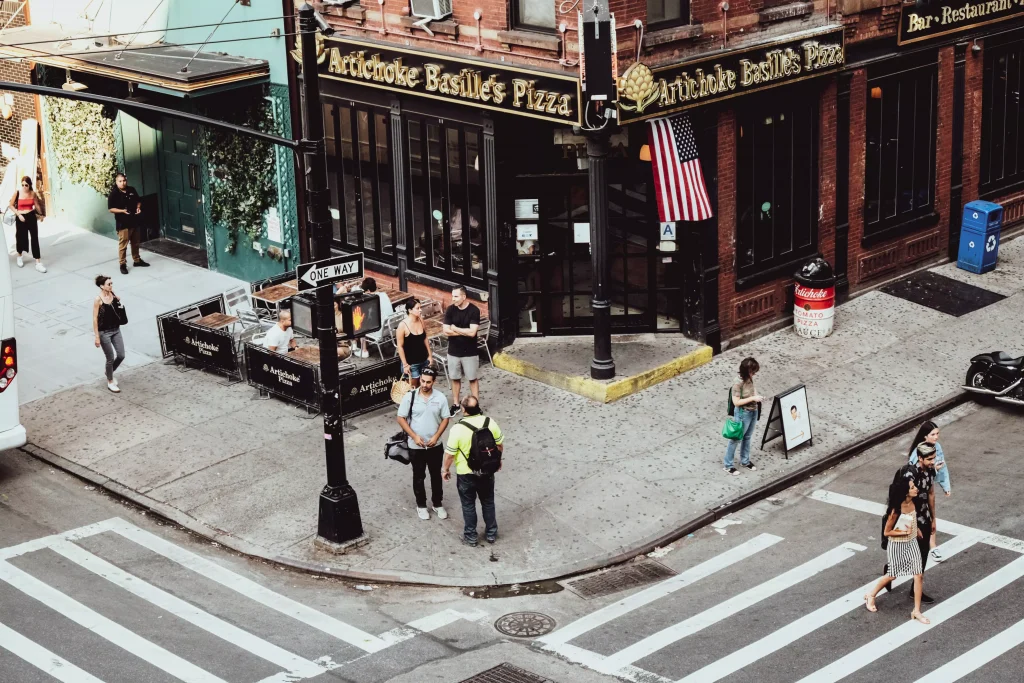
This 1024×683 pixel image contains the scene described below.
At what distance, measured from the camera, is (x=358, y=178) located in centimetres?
2367

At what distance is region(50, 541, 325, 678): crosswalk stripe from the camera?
13547mm

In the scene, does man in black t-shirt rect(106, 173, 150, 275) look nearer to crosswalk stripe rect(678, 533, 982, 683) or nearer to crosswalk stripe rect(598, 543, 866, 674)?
crosswalk stripe rect(598, 543, 866, 674)

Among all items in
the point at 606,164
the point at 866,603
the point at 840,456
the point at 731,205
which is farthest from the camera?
the point at 731,205

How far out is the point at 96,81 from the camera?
86.6ft

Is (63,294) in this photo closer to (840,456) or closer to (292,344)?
(292,344)


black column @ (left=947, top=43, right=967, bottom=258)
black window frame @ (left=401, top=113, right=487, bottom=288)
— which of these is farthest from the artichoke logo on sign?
black column @ (left=947, top=43, right=967, bottom=258)

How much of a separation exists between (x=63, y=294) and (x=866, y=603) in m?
16.2

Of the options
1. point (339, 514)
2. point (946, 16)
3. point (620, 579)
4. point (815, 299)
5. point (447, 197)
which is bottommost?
point (620, 579)

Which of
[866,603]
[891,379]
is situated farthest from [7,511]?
[891,379]

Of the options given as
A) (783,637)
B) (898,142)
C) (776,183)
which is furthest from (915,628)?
(898,142)

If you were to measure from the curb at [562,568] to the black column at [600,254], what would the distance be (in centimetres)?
348

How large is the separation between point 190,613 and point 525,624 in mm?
3401

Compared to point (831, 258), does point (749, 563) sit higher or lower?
lower

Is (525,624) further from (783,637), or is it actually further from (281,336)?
(281,336)
